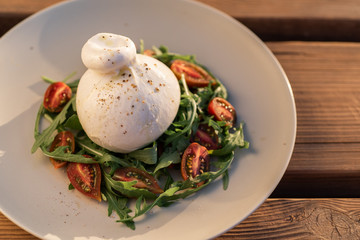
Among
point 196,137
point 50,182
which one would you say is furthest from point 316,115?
point 50,182

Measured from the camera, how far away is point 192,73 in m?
2.24

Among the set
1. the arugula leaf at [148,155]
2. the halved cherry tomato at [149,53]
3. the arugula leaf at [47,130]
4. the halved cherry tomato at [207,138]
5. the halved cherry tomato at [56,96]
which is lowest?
the halved cherry tomato at [207,138]

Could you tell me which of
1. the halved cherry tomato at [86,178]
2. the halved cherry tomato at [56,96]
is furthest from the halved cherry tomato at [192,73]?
the halved cherry tomato at [86,178]

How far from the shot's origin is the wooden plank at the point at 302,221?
188cm

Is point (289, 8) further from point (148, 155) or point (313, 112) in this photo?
point (148, 155)

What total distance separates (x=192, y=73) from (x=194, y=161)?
60cm

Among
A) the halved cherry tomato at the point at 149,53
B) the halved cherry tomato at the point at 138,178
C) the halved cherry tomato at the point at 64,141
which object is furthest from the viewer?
the halved cherry tomato at the point at 149,53

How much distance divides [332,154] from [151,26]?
1.33 metres

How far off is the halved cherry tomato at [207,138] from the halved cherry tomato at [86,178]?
541 mm

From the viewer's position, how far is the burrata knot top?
174 centimetres

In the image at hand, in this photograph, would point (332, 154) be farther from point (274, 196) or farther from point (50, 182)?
point (50, 182)

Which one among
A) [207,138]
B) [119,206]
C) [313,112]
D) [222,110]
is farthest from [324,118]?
[119,206]

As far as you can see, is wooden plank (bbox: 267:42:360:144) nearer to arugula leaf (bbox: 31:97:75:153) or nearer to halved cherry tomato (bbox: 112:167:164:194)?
→ halved cherry tomato (bbox: 112:167:164:194)

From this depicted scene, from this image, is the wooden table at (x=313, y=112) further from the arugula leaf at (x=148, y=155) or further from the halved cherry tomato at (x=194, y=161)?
the arugula leaf at (x=148, y=155)
